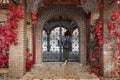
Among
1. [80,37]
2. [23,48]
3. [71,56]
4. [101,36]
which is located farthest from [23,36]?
[71,56]

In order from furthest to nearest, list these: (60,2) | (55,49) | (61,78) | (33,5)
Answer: (55,49) < (60,2) < (33,5) < (61,78)

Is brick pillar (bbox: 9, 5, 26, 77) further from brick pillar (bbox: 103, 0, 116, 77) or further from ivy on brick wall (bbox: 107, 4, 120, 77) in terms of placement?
ivy on brick wall (bbox: 107, 4, 120, 77)

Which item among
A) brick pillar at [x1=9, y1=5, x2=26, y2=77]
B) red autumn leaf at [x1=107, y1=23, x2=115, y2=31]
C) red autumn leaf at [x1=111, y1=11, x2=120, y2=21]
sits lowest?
brick pillar at [x1=9, y1=5, x2=26, y2=77]

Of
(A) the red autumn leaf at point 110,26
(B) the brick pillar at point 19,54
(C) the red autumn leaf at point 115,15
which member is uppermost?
(C) the red autumn leaf at point 115,15

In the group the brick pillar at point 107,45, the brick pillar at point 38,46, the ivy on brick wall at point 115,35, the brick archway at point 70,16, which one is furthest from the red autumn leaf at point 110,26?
the brick pillar at point 38,46

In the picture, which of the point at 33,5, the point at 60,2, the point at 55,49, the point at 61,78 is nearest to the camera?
the point at 61,78

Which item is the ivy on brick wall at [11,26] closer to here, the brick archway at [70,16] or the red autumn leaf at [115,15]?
the red autumn leaf at [115,15]

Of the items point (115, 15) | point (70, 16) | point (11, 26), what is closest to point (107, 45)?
point (115, 15)

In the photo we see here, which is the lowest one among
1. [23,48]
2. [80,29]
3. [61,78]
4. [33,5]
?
[61,78]

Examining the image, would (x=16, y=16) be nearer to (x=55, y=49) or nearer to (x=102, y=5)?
(x=102, y=5)

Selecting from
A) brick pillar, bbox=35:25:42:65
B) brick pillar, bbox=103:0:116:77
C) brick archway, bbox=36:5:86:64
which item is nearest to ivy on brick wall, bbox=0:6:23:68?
brick pillar, bbox=103:0:116:77

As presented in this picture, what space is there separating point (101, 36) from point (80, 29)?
15.9 ft

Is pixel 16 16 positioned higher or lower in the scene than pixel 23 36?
higher

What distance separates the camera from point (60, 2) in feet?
46.0
